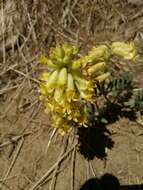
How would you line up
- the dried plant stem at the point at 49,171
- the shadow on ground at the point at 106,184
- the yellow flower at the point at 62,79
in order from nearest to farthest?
1. the yellow flower at the point at 62,79
2. the shadow on ground at the point at 106,184
3. the dried plant stem at the point at 49,171

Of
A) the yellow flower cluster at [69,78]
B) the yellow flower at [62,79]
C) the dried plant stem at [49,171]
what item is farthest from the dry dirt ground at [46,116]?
the yellow flower at [62,79]

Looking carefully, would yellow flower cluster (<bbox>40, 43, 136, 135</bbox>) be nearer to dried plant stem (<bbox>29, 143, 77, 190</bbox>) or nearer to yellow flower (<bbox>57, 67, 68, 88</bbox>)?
yellow flower (<bbox>57, 67, 68, 88</bbox>)

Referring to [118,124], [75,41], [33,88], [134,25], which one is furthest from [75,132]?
[134,25]

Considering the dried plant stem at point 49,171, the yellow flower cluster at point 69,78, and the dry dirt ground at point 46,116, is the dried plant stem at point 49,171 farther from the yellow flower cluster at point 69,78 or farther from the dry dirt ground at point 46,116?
the yellow flower cluster at point 69,78

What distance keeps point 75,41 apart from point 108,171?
92cm

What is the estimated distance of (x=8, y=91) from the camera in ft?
10.0

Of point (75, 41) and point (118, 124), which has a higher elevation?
point (75, 41)

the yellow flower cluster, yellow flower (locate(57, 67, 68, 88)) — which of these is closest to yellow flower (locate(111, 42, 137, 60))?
the yellow flower cluster

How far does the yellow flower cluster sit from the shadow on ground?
482mm

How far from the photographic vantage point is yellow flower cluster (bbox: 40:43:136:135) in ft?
6.84

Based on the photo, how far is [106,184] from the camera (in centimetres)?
253

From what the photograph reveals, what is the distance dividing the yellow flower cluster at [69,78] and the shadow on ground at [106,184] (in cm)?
48

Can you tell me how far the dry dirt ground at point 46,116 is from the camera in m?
2.66

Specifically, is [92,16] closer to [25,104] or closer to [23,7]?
[23,7]
